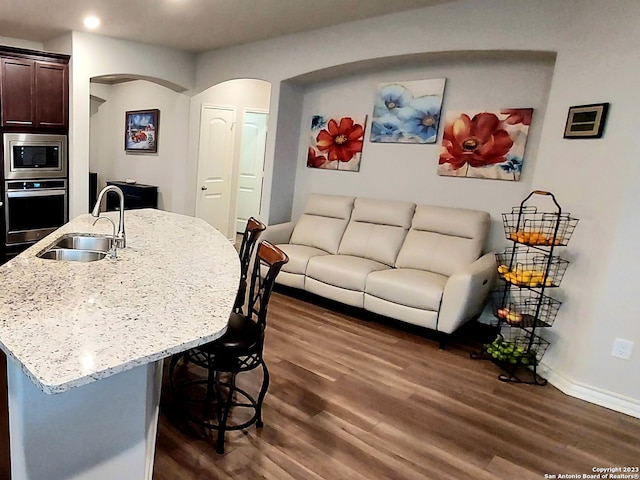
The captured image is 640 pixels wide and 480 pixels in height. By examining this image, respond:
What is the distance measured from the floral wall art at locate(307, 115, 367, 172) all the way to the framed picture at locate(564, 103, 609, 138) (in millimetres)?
2136

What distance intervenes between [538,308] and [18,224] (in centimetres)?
523

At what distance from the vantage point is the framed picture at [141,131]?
6.50 metres

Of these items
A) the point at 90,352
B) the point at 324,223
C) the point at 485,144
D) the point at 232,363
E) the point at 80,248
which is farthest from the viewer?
the point at 324,223

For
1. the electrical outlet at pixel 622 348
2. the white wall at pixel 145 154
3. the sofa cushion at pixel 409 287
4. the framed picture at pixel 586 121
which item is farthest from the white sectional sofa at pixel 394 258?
the white wall at pixel 145 154

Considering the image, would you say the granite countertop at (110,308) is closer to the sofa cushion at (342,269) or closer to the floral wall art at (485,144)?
the sofa cushion at (342,269)

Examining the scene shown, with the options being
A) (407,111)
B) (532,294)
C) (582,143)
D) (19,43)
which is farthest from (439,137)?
(19,43)

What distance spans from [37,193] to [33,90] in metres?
1.13

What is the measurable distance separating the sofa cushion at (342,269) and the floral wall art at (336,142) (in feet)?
3.93

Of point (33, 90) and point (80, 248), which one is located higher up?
point (33, 90)

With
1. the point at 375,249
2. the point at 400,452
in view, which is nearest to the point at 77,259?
the point at 400,452

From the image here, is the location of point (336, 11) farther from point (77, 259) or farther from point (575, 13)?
point (77, 259)

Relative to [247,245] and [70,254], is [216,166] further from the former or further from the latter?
[70,254]

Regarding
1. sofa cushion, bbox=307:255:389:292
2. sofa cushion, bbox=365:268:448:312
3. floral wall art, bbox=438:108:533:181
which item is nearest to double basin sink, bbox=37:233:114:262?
sofa cushion, bbox=307:255:389:292

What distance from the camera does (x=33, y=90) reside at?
4.64 metres
